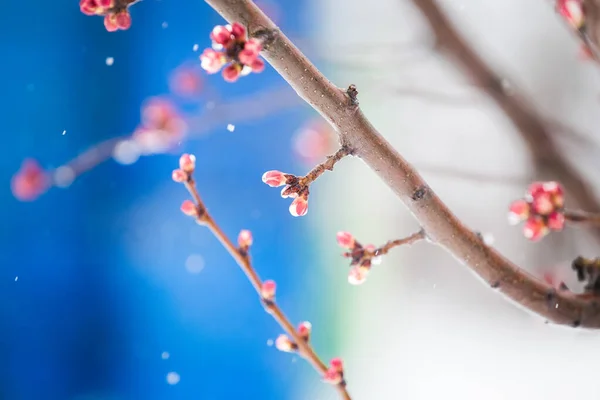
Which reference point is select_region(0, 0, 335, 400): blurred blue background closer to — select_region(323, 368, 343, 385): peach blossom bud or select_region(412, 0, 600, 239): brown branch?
select_region(412, 0, 600, 239): brown branch

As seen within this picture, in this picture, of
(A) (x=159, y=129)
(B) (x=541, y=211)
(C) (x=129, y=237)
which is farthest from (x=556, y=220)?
(C) (x=129, y=237)

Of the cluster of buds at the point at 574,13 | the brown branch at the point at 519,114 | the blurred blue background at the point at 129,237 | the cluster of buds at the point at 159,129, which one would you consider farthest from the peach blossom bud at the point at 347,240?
the blurred blue background at the point at 129,237

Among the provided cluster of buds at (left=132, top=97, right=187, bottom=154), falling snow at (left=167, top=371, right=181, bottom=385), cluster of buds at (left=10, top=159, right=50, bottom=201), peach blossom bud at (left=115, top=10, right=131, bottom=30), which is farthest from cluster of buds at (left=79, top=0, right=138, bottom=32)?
falling snow at (left=167, top=371, right=181, bottom=385)

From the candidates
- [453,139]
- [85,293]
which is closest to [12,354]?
[85,293]

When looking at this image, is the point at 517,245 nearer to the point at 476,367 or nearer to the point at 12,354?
the point at 476,367

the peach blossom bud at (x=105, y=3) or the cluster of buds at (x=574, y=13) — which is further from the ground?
the peach blossom bud at (x=105, y=3)

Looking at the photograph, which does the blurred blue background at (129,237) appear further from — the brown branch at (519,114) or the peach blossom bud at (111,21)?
the peach blossom bud at (111,21)
